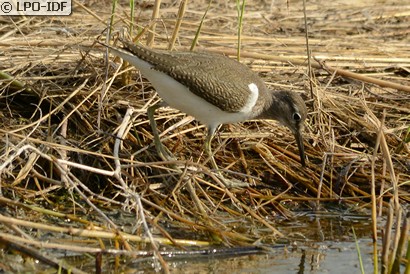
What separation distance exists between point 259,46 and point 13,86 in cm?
264

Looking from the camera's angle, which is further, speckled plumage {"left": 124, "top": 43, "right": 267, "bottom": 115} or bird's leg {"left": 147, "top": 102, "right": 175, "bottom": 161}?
bird's leg {"left": 147, "top": 102, "right": 175, "bottom": 161}

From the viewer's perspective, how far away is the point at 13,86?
656 cm

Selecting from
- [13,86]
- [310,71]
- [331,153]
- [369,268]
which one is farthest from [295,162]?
[13,86]

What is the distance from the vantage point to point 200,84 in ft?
19.9

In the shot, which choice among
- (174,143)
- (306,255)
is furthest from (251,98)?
(306,255)

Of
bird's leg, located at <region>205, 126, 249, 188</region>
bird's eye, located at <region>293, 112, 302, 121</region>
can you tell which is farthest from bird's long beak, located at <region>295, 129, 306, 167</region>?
bird's leg, located at <region>205, 126, 249, 188</region>

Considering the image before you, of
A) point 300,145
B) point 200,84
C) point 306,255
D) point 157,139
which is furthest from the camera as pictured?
point 300,145

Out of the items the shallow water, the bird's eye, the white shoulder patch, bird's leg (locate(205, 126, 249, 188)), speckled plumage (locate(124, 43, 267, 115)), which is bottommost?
the shallow water

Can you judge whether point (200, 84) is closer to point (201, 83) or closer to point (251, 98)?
point (201, 83)

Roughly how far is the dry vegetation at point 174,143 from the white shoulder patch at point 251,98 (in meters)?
0.46

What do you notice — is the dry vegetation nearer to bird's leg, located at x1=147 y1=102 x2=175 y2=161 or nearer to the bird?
bird's leg, located at x1=147 y1=102 x2=175 y2=161

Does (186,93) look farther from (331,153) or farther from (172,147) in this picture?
(331,153)

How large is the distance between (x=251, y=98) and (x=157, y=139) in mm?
757

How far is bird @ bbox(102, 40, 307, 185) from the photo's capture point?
19.7ft
